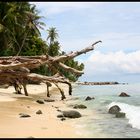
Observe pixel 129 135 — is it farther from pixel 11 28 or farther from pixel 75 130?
pixel 11 28

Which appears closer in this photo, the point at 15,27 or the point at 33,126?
the point at 33,126

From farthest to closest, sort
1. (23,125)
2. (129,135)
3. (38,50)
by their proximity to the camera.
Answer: (38,50)
(23,125)
(129,135)

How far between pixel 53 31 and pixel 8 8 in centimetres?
2714

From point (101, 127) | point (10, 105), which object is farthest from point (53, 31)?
point (101, 127)

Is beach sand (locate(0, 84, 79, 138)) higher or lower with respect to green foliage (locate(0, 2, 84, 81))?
lower

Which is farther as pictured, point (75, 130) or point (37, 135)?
point (75, 130)

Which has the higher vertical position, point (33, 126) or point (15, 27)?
point (15, 27)

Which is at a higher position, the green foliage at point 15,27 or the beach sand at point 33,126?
the green foliage at point 15,27

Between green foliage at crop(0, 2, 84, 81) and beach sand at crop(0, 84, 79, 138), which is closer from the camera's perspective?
beach sand at crop(0, 84, 79, 138)

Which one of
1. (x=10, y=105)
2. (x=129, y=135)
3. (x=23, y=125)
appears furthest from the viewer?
(x=10, y=105)

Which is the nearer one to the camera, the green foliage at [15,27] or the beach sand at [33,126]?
the beach sand at [33,126]

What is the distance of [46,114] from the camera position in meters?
17.7

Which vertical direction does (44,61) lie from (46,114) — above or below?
above

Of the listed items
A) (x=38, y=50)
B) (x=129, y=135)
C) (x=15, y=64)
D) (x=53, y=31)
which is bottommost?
(x=129, y=135)
